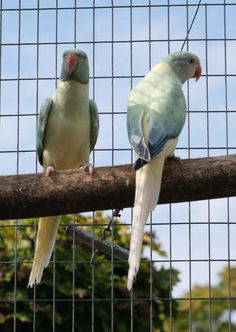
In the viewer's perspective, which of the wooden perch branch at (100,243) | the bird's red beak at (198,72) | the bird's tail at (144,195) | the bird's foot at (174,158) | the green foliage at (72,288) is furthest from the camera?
the green foliage at (72,288)

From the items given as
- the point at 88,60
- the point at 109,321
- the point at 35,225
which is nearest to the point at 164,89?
the point at 88,60

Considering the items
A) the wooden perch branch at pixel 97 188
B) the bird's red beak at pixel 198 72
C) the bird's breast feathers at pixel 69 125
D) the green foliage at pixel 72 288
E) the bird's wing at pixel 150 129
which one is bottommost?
the green foliage at pixel 72 288

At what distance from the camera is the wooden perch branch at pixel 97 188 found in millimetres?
2492

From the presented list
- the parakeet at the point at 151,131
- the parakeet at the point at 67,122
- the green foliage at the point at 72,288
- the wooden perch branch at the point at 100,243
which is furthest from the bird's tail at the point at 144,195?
the green foliage at the point at 72,288

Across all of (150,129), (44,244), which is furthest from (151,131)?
(44,244)

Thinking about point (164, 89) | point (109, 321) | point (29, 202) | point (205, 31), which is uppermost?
point (205, 31)

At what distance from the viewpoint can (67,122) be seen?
2977mm

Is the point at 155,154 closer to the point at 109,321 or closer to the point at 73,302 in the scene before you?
the point at 73,302

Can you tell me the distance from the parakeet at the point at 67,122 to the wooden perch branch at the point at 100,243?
240 millimetres

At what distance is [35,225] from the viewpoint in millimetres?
3316

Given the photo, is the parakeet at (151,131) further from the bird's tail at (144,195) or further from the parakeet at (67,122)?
the parakeet at (67,122)

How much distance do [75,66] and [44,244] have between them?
0.53 metres

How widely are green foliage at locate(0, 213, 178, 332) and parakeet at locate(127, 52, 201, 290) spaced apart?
0.70 meters

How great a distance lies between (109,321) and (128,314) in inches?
4.5
